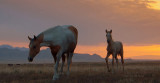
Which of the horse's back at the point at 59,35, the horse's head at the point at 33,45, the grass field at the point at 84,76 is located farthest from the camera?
the horse's back at the point at 59,35

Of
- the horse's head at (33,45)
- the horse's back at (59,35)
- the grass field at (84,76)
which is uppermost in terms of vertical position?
the horse's back at (59,35)

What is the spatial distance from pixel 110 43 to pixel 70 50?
4.85m

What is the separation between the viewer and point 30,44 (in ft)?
35.2

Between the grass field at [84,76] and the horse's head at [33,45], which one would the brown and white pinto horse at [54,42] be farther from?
the grass field at [84,76]

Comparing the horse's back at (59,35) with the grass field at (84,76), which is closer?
the grass field at (84,76)

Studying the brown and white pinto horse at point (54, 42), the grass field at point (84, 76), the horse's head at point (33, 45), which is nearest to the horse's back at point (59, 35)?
the brown and white pinto horse at point (54, 42)

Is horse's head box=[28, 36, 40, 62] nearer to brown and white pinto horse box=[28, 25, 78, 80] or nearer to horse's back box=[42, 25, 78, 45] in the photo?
brown and white pinto horse box=[28, 25, 78, 80]

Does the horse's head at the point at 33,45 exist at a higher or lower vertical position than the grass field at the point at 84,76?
higher

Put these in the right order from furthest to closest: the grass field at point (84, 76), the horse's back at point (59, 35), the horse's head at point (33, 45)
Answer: the horse's back at point (59, 35), the horse's head at point (33, 45), the grass field at point (84, 76)

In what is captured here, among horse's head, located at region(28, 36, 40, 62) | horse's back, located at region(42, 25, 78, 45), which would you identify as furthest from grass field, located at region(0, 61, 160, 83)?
horse's back, located at region(42, 25, 78, 45)

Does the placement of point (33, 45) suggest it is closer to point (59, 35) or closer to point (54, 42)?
point (54, 42)

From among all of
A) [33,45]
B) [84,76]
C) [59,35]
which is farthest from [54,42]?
[84,76]

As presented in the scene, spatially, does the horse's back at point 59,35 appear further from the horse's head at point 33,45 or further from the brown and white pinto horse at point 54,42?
the horse's head at point 33,45

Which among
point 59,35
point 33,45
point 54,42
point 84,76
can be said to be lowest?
point 84,76
